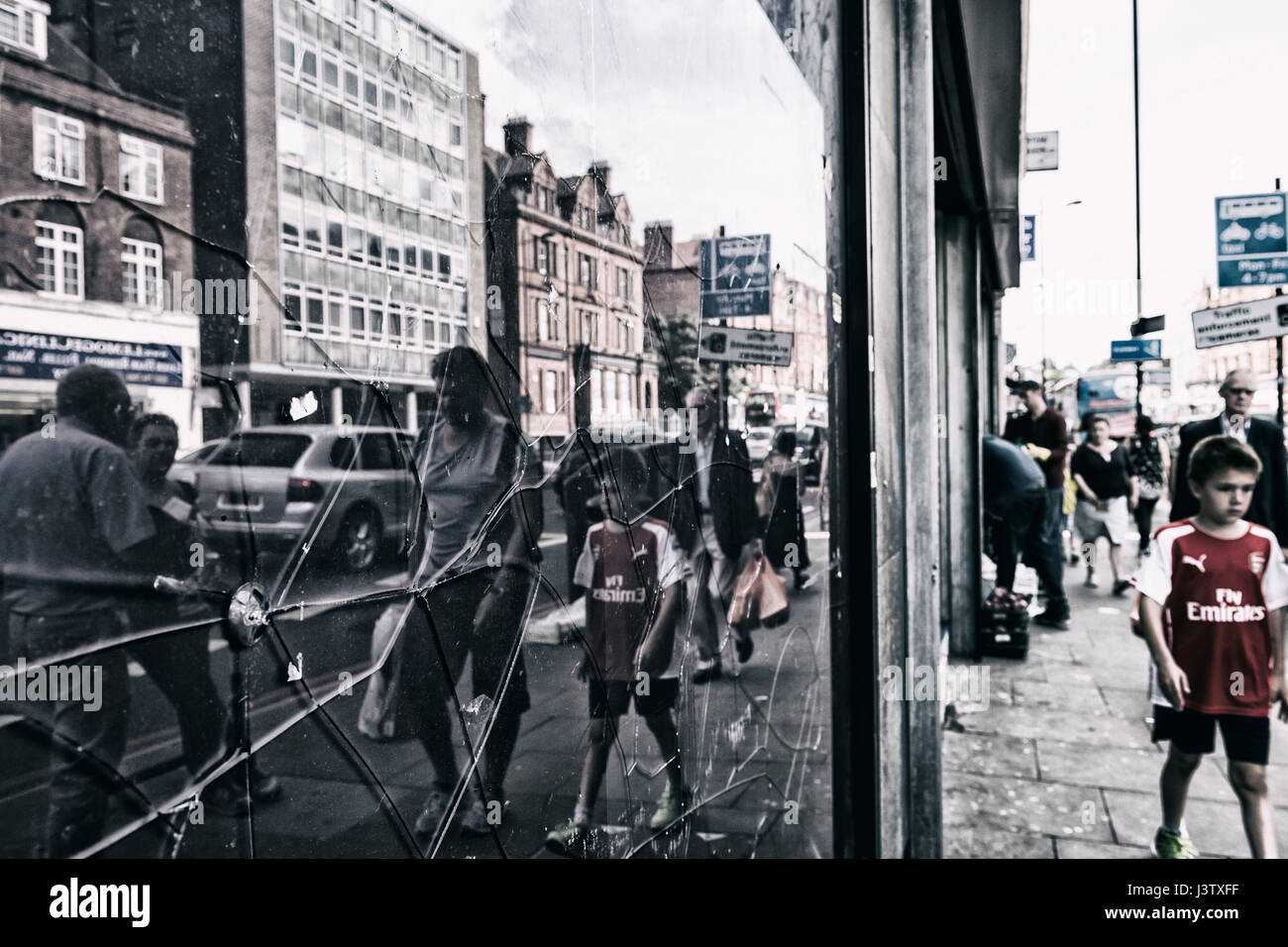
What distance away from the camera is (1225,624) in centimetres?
357

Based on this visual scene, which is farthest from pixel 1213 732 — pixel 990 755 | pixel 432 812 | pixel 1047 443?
pixel 1047 443

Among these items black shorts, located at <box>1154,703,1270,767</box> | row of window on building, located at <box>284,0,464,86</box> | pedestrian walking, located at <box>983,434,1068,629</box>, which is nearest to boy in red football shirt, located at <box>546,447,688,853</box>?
row of window on building, located at <box>284,0,464,86</box>

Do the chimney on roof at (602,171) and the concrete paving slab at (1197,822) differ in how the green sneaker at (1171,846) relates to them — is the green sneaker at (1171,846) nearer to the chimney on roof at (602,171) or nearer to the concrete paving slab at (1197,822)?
the concrete paving slab at (1197,822)

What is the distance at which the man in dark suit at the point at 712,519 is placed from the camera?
6.17 feet

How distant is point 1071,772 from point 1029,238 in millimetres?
11053

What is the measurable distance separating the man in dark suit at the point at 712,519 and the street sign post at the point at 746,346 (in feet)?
0.32

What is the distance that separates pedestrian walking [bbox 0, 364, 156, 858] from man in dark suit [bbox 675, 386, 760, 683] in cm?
123

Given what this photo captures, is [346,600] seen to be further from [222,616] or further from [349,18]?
[349,18]

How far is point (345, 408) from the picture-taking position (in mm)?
810

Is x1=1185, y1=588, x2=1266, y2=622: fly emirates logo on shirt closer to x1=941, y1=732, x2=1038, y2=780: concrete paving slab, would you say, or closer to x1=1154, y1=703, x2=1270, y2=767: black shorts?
x1=1154, y1=703, x2=1270, y2=767: black shorts

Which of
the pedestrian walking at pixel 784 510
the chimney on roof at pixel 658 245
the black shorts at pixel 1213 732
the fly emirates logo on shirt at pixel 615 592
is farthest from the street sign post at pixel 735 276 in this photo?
the black shorts at pixel 1213 732
